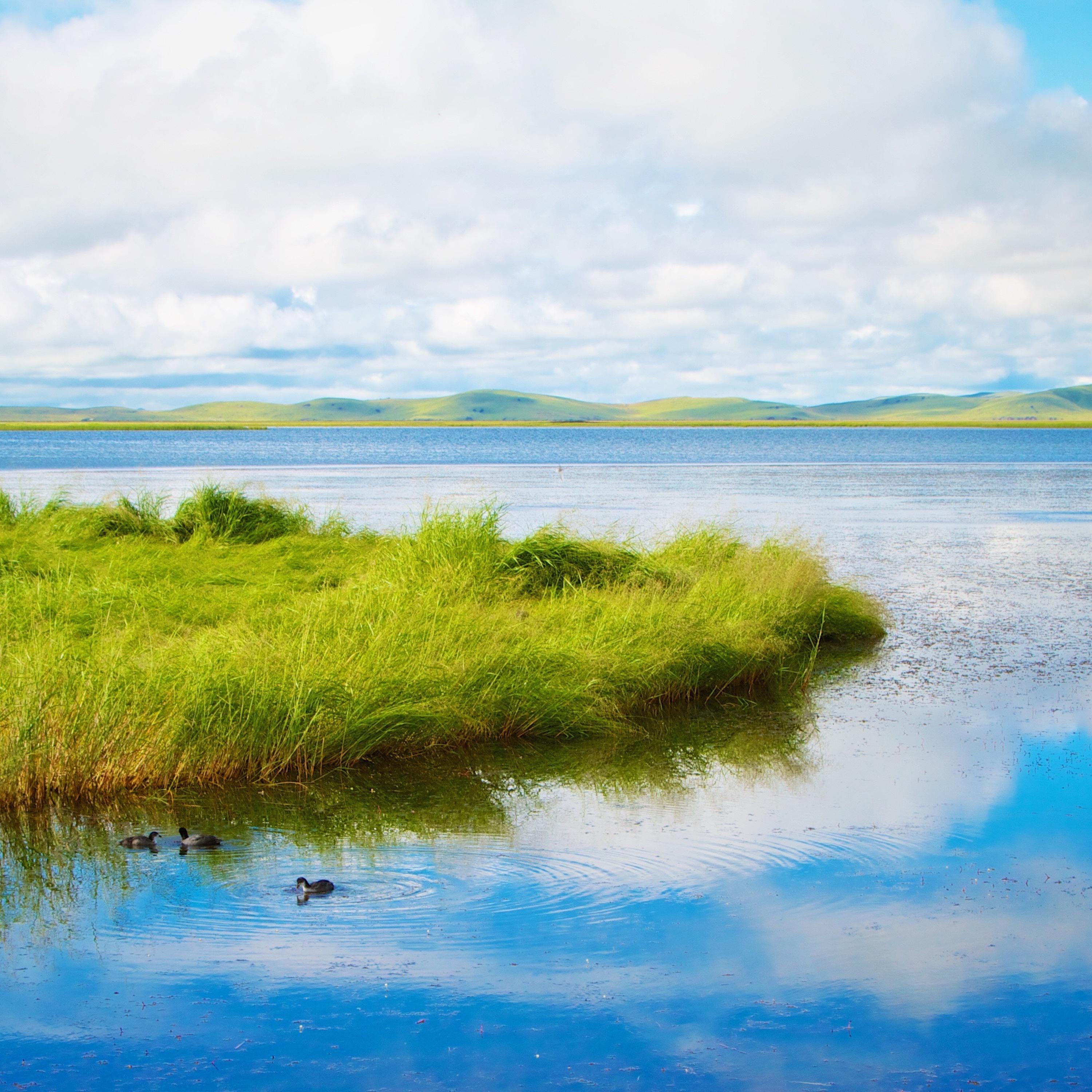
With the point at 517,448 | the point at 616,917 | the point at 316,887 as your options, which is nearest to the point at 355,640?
the point at 316,887

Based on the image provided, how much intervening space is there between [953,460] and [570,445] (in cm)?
4535

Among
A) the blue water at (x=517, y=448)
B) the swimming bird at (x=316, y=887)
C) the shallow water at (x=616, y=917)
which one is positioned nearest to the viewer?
the shallow water at (x=616, y=917)

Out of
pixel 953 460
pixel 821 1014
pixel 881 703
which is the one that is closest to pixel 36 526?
pixel 881 703

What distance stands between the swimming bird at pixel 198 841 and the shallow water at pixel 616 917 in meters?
0.07

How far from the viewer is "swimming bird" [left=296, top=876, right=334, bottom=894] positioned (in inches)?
280

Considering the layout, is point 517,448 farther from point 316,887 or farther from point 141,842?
point 316,887

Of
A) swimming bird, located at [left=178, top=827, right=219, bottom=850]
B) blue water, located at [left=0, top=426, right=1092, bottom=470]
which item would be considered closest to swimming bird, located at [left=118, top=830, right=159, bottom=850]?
swimming bird, located at [left=178, top=827, right=219, bottom=850]

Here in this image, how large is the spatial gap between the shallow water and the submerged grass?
46cm

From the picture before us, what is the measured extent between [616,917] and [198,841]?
9.89 feet

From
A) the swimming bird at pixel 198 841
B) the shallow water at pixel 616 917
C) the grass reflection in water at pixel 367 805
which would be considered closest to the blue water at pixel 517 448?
the grass reflection in water at pixel 367 805

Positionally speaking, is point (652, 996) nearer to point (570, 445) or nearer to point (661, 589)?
point (661, 589)

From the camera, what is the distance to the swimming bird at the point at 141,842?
7879 millimetres

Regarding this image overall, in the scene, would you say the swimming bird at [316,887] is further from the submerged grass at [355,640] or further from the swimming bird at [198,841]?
the submerged grass at [355,640]

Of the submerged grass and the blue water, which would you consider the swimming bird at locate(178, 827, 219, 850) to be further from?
the blue water
